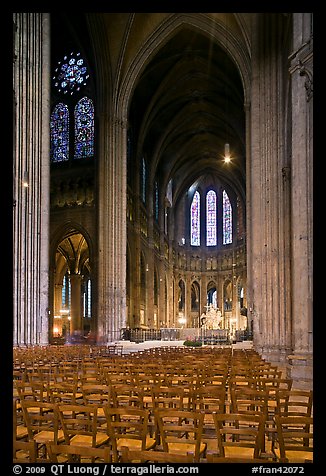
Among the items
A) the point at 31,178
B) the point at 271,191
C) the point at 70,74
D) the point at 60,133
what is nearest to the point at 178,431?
the point at 271,191

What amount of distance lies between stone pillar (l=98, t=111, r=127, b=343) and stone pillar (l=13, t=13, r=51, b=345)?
47.9ft

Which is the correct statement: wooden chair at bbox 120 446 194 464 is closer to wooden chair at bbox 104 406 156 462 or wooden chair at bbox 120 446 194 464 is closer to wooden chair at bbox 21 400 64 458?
wooden chair at bbox 104 406 156 462

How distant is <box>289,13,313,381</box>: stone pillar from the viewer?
1345cm

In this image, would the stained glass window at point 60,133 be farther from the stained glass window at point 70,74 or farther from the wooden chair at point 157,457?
the wooden chair at point 157,457

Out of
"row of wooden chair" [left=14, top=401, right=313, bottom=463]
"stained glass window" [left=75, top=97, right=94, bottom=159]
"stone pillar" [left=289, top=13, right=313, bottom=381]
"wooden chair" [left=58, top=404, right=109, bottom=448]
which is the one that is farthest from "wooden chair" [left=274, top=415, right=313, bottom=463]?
"stained glass window" [left=75, top=97, right=94, bottom=159]

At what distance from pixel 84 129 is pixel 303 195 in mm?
33846

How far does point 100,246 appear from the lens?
4059cm

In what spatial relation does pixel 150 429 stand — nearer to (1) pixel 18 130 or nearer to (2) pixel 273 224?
(2) pixel 273 224

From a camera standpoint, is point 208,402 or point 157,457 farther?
point 208,402

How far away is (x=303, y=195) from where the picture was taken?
13.8 metres

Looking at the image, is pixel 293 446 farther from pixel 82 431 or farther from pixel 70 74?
pixel 70 74

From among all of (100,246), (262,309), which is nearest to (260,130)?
(262,309)

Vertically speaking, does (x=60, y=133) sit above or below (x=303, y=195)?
above
